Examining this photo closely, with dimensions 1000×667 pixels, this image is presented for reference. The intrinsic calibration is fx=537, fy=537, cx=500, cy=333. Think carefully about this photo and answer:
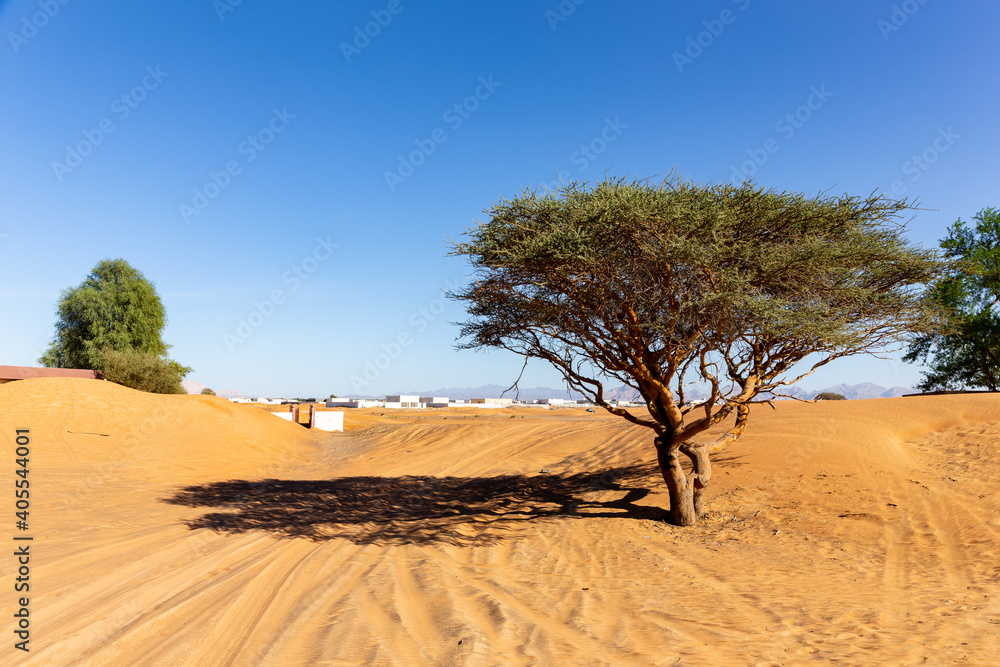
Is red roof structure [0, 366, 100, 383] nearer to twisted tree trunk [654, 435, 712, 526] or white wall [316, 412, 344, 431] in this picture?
white wall [316, 412, 344, 431]

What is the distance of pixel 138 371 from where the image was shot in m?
34.7

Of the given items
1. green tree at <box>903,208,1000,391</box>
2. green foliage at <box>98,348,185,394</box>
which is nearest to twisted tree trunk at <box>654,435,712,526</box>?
green tree at <box>903,208,1000,391</box>

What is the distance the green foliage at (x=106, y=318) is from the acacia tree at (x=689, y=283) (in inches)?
1500

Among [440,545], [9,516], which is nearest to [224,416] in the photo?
[9,516]

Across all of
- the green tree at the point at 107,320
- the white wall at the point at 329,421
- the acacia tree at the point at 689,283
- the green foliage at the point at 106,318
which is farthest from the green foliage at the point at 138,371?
the acacia tree at the point at 689,283

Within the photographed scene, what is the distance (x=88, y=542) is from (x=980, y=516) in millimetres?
16752

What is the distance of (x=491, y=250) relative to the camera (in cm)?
1090

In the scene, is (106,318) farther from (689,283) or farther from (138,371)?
(689,283)

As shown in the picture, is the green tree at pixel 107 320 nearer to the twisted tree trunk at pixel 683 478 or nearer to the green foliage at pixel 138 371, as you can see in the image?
the green foliage at pixel 138 371

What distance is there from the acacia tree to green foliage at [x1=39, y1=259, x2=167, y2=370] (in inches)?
1500

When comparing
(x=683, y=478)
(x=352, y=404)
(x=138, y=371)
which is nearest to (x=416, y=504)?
(x=683, y=478)

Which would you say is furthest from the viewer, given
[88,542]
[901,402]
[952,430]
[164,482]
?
[901,402]

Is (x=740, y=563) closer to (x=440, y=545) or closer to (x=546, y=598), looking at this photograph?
(x=546, y=598)

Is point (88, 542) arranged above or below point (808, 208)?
below
